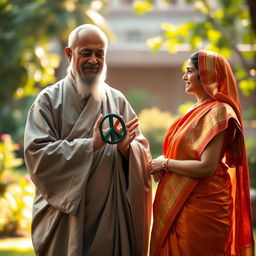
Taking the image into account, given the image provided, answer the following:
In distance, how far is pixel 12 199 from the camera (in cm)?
916

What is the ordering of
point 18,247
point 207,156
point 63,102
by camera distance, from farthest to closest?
point 18,247, point 63,102, point 207,156

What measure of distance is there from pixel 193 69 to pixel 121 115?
2.04 ft

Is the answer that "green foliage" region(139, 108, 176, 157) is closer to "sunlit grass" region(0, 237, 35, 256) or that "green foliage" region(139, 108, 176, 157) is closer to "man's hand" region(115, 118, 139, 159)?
"sunlit grass" region(0, 237, 35, 256)

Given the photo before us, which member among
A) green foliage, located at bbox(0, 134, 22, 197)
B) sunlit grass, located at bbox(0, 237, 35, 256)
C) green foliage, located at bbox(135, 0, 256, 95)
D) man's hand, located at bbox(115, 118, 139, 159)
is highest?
green foliage, located at bbox(135, 0, 256, 95)

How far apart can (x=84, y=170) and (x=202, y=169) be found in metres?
0.78

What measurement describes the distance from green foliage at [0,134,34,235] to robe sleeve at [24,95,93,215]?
509 cm

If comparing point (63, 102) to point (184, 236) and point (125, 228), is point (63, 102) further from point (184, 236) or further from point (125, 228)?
point (184, 236)

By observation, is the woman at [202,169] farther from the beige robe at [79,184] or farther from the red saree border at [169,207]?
the beige robe at [79,184]

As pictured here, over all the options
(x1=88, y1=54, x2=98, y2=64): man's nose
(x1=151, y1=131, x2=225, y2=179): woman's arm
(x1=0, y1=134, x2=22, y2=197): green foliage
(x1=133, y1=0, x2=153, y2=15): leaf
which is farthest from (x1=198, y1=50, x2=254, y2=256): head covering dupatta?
A: (x1=0, y1=134, x2=22, y2=197): green foliage

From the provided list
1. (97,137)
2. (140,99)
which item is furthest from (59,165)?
(140,99)

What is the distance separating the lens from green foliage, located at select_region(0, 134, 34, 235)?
8961mm

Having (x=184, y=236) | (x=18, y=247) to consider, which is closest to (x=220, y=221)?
(x=184, y=236)

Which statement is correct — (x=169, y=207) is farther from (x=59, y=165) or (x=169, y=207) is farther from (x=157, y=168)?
(x=59, y=165)

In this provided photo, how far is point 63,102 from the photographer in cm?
417
